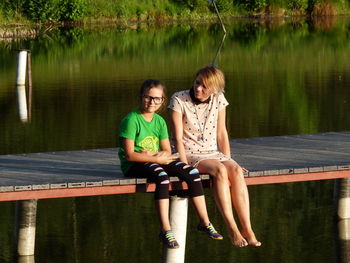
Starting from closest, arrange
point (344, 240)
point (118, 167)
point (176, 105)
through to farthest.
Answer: point (176, 105) < point (118, 167) < point (344, 240)

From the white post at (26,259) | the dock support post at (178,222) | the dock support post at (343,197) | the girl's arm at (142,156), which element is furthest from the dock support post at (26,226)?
the dock support post at (343,197)

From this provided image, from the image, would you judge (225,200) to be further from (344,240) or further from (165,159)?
(344,240)

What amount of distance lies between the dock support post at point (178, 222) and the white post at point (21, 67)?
44.7ft

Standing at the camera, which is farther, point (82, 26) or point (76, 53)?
point (82, 26)

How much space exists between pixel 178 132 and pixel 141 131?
37cm

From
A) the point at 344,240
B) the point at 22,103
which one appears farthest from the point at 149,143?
the point at 22,103

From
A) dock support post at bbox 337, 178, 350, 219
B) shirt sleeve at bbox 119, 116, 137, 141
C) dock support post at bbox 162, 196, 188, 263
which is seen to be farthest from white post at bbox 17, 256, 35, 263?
dock support post at bbox 337, 178, 350, 219

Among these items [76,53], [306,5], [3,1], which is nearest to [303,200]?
[76,53]

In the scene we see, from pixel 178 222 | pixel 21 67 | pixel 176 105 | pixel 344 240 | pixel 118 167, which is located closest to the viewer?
pixel 176 105

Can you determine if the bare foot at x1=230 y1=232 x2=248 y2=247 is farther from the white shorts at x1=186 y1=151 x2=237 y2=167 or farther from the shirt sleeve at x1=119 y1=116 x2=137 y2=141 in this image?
the shirt sleeve at x1=119 y1=116 x2=137 y2=141

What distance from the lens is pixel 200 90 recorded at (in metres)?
9.12

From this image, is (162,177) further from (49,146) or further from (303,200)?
(49,146)

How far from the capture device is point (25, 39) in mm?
A: 40281

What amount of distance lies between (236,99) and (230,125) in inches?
158
